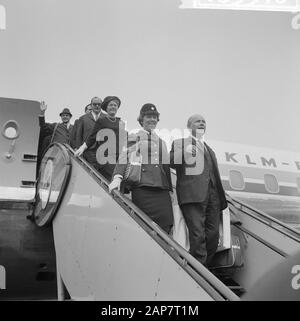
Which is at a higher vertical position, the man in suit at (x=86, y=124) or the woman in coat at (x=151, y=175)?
the man in suit at (x=86, y=124)

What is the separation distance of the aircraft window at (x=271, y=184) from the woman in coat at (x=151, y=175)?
4.72 metres

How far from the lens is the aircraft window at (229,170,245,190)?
6914 mm

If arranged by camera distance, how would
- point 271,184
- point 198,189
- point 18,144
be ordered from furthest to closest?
point 271,184 → point 18,144 → point 198,189

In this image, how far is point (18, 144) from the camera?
4430mm

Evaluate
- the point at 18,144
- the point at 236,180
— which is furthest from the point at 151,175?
the point at 236,180

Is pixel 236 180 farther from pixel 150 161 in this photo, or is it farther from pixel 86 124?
pixel 150 161

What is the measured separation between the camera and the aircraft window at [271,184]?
705 centimetres

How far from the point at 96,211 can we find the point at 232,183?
4.51m

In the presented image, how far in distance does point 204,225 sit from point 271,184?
470 centimetres

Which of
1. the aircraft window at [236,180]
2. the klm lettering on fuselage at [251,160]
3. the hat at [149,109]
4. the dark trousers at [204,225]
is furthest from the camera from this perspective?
the klm lettering on fuselage at [251,160]

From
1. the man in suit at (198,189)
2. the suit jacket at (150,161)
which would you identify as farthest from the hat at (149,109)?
the man in suit at (198,189)

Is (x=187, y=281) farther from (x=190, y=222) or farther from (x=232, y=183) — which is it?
(x=232, y=183)

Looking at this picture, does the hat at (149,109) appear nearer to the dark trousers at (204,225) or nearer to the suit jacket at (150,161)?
the suit jacket at (150,161)
